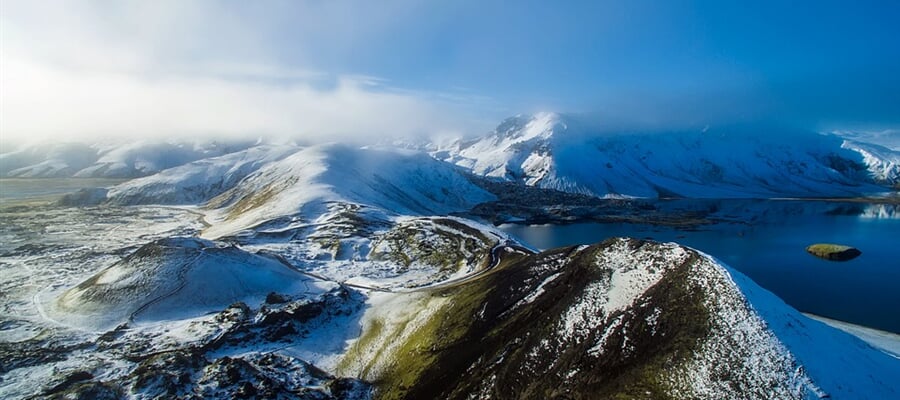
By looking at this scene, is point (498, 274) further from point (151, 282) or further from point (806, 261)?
point (806, 261)

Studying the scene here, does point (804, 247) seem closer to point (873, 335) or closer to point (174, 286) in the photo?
point (873, 335)

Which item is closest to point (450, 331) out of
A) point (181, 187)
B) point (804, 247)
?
point (804, 247)

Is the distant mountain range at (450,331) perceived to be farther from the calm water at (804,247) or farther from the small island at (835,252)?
the small island at (835,252)

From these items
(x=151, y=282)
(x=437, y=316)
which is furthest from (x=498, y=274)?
(x=151, y=282)

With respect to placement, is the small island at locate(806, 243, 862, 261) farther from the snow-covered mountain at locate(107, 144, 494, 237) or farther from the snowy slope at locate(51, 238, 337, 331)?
the snow-covered mountain at locate(107, 144, 494, 237)

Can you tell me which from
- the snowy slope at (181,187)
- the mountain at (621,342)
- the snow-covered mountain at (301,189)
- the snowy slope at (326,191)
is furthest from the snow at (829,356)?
the snowy slope at (181,187)
